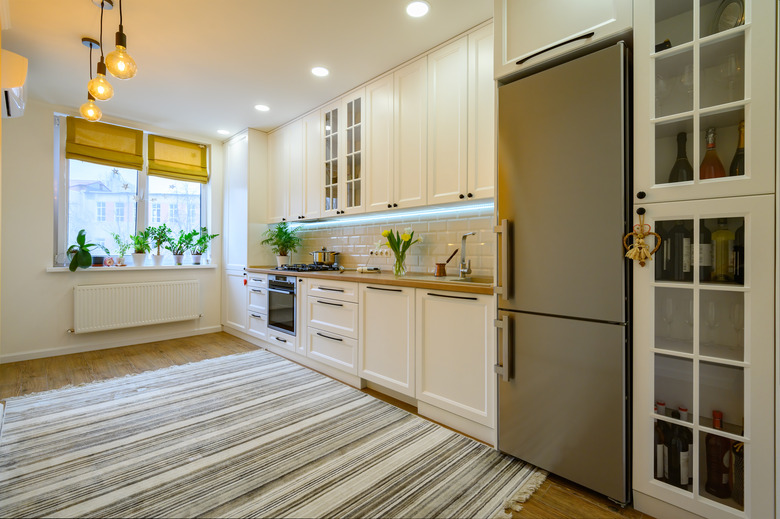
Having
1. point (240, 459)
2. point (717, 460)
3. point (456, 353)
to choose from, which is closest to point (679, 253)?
point (717, 460)

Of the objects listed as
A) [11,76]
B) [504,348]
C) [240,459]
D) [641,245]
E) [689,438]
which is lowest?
[240,459]

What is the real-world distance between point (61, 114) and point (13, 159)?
2.28ft

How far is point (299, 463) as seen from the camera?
1.87m

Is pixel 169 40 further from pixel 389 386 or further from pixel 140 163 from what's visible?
pixel 389 386

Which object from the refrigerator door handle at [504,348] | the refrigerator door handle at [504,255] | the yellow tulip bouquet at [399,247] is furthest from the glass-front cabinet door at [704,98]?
the yellow tulip bouquet at [399,247]

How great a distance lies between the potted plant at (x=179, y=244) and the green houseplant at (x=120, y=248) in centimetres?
44

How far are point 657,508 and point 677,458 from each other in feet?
0.81

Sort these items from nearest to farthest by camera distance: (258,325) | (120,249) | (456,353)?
(456,353)
(258,325)
(120,249)

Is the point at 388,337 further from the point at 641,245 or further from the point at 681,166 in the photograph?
the point at 681,166

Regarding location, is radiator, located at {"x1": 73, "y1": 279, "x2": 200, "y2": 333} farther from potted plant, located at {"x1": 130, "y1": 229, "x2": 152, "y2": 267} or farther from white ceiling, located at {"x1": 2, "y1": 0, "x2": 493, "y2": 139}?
white ceiling, located at {"x1": 2, "y1": 0, "x2": 493, "y2": 139}

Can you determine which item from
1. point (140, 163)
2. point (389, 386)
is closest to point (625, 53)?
point (389, 386)

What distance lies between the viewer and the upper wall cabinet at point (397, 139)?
2.82m

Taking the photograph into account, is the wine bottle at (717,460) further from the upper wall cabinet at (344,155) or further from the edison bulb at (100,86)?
the edison bulb at (100,86)

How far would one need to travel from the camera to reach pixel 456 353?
218 centimetres
